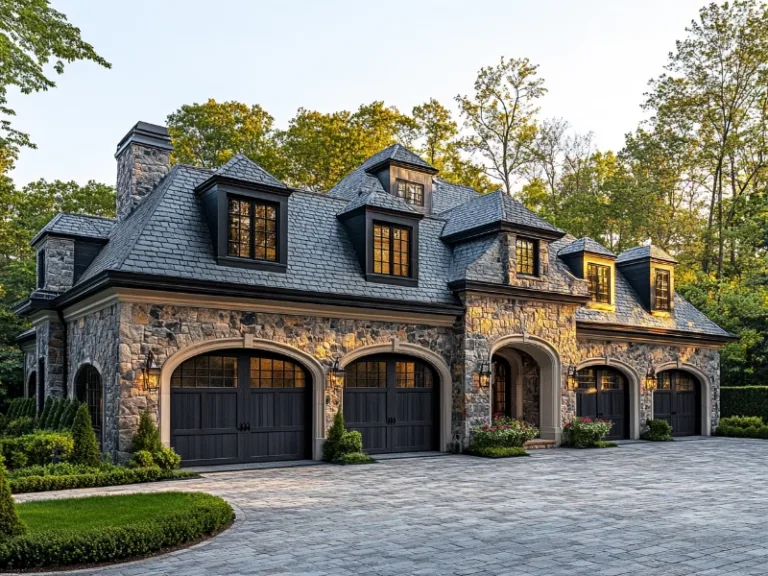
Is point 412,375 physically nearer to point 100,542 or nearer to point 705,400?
point 100,542

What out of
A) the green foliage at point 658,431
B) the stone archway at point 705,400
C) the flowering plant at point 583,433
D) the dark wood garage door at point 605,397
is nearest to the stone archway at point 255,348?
the flowering plant at point 583,433

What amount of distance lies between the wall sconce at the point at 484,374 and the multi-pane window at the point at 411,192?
22.9ft

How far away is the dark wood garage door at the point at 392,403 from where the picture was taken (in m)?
17.2

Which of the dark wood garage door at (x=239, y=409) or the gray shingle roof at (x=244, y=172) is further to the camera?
the gray shingle roof at (x=244, y=172)

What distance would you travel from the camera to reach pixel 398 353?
1766 cm

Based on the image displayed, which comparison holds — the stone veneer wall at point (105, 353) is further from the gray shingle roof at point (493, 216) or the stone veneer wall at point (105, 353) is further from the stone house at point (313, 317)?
the gray shingle roof at point (493, 216)

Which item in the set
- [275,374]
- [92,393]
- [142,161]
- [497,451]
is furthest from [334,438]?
[142,161]

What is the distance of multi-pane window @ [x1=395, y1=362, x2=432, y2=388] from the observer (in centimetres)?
1797

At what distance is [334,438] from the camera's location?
16047 mm

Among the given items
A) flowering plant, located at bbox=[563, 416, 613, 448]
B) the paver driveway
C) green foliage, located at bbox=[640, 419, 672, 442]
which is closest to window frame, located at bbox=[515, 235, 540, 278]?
flowering plant, located at bbox=[563, 416, 613, 448]

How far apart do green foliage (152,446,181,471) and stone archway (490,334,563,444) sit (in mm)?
9565

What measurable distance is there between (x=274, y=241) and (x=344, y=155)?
18395 millimetres

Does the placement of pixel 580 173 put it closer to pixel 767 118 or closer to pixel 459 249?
pixel 767 118

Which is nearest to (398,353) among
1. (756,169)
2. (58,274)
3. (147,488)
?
(147,488)
